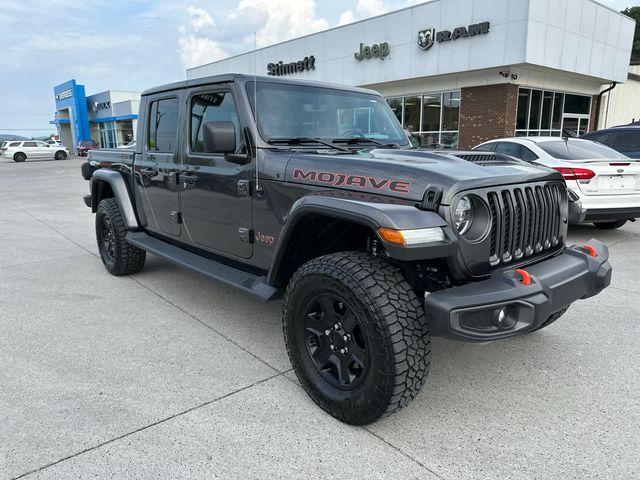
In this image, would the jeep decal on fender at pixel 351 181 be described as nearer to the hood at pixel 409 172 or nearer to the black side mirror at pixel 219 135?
the hood at pixel 409 172

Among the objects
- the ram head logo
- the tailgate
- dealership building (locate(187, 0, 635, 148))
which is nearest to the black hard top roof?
the tailgate

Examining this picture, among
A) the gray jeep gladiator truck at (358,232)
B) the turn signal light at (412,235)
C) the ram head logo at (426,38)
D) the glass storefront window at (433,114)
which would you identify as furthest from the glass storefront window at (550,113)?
the turn signal light at (412,235)

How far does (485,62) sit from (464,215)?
44.1 ft

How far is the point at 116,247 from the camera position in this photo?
16.4ft

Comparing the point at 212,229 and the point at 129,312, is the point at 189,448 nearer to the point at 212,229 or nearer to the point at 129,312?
the point at 212,229

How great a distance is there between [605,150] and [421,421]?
624 cm

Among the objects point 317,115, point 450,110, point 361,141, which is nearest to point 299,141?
point 317,115

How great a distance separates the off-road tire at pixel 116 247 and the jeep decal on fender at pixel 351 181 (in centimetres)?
274

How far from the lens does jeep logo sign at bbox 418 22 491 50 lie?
1402 cm

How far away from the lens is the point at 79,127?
4991 cm

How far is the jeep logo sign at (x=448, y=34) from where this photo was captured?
14.0 meters

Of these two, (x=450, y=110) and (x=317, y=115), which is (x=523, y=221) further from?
(x=450, y=110)

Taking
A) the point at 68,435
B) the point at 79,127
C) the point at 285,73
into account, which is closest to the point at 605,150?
the point at 68,435

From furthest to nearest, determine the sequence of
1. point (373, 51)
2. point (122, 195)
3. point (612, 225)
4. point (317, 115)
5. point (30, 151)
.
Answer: point (30, 151)
point (373, 51)
point (612, 225)
point (122, 195)
point (317, 115)
